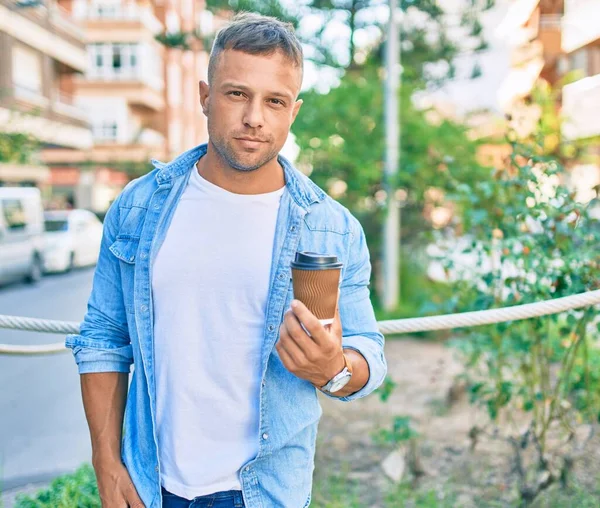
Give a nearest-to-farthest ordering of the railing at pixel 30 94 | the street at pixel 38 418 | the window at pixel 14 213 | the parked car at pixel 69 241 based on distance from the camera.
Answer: the street at pixel 38 418
the window at pixel 14 213
the parked car at pixel 69 241
the railing at pixel 30 94

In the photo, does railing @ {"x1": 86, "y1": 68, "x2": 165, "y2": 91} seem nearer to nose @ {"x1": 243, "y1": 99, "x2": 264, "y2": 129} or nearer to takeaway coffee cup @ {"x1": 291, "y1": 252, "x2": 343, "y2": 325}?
nose @ {"x1": 243, "y1": 99, "x2": 264, "y2": 129}

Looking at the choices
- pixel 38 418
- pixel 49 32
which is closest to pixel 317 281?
pixel 38 418

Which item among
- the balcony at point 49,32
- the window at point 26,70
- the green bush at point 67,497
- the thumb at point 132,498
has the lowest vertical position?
the green bush at point 67,497

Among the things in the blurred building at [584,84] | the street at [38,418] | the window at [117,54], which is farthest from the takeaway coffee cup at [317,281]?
the window at [117,54]

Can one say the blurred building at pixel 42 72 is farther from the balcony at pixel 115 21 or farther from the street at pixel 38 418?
the street at pixel 38 418

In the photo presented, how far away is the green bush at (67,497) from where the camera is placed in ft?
8.84

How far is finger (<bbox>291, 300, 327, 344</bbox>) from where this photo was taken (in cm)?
132

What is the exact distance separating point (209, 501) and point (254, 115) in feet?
2.70

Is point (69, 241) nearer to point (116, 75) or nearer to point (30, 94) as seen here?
point (30, 94)

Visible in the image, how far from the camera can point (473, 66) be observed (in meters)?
17.2

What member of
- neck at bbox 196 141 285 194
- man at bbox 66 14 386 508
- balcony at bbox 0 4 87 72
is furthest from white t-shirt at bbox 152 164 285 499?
balcony at bbox 0 4 87 72

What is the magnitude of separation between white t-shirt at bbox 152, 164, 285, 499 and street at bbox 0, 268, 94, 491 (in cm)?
303

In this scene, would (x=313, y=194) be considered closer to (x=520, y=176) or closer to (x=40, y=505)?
(x=40, y=505)

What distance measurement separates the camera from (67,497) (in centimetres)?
270
